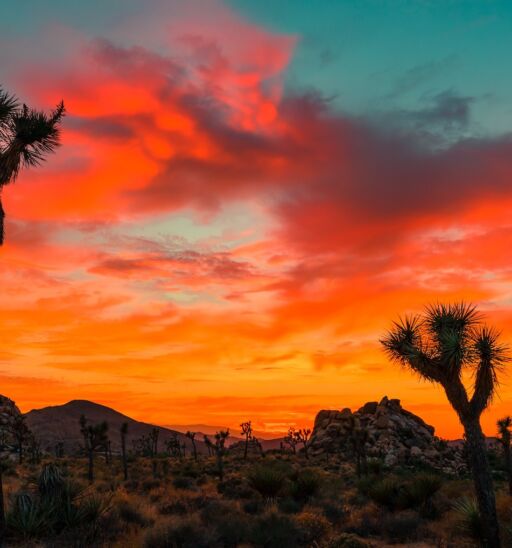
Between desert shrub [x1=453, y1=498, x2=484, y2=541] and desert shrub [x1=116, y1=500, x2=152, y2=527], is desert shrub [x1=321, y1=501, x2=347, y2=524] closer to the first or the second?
desert shrub [x1=453, y1=498, x2=484, y2=541]

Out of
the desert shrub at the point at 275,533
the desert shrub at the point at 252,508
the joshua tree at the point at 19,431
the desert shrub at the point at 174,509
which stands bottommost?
the desert shrub at the point at 252,508

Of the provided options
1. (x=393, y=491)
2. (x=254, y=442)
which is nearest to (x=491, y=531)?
(x=393, y=491)

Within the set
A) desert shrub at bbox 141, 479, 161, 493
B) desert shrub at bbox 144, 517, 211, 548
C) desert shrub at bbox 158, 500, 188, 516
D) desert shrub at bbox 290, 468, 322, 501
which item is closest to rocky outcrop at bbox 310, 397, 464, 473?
desert shrub at bbox 141, 479, 161, 493

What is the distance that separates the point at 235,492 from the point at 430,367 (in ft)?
55.1

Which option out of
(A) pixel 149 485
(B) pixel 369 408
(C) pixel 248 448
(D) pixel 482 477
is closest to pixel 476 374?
(D) pixel 482 477

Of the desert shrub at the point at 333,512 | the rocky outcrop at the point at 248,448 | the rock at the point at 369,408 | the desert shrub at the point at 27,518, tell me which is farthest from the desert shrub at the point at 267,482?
the rocky outcrop at the point at 248,448

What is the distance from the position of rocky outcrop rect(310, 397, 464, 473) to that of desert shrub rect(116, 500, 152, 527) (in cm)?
4758

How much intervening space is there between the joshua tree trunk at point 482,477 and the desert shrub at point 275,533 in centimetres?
520

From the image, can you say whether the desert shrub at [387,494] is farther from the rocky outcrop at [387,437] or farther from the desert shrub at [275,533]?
the rocky outcrop at [387,437]

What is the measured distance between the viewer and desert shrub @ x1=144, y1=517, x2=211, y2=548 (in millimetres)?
13969

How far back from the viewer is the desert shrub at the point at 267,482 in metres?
23.8

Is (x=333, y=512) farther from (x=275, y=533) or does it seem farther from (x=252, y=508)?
(x=275, y=533)

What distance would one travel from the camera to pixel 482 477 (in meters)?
15.0

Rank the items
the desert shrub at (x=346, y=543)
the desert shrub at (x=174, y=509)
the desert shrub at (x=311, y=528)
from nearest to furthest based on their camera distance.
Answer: the desert shrub at (x=346, y=543) → the desert shrub at (x=311, y=528) → the desert shrub at (x=174, y=509)
